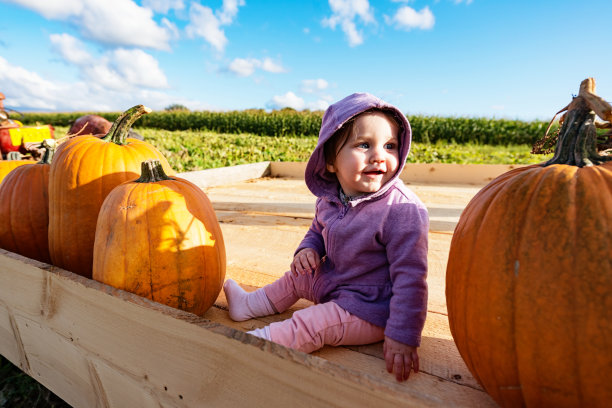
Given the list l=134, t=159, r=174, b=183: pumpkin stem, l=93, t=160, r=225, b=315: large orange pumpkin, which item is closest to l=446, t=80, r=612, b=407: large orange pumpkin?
l=93, t=160, r=225, b=315: large orange pumpkin

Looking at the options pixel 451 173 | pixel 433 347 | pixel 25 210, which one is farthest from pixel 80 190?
pixel 451 173

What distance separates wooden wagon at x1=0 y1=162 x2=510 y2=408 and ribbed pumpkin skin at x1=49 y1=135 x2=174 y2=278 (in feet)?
0.55

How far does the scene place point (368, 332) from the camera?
3.96ft

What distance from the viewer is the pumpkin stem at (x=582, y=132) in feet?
2.63

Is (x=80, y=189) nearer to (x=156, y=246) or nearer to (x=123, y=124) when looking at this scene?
(x=123, y=124)

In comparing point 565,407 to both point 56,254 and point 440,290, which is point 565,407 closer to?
point 440,290

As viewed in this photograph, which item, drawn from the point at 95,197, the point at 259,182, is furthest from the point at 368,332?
the point at 259,182

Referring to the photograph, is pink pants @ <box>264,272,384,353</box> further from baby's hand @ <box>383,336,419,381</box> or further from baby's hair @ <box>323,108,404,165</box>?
baby's hair @ <box>323,108,404,165</box>

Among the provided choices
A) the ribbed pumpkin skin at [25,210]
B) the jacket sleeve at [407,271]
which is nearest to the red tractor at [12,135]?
the ribbed pumpkin skin at [25,210]

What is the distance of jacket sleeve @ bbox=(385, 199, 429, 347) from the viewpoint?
1072 mm

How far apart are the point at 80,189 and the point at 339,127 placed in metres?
1.11

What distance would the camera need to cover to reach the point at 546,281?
27.4 inches

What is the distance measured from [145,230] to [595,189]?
1.23 meters

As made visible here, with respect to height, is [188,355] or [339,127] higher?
[339,127]
